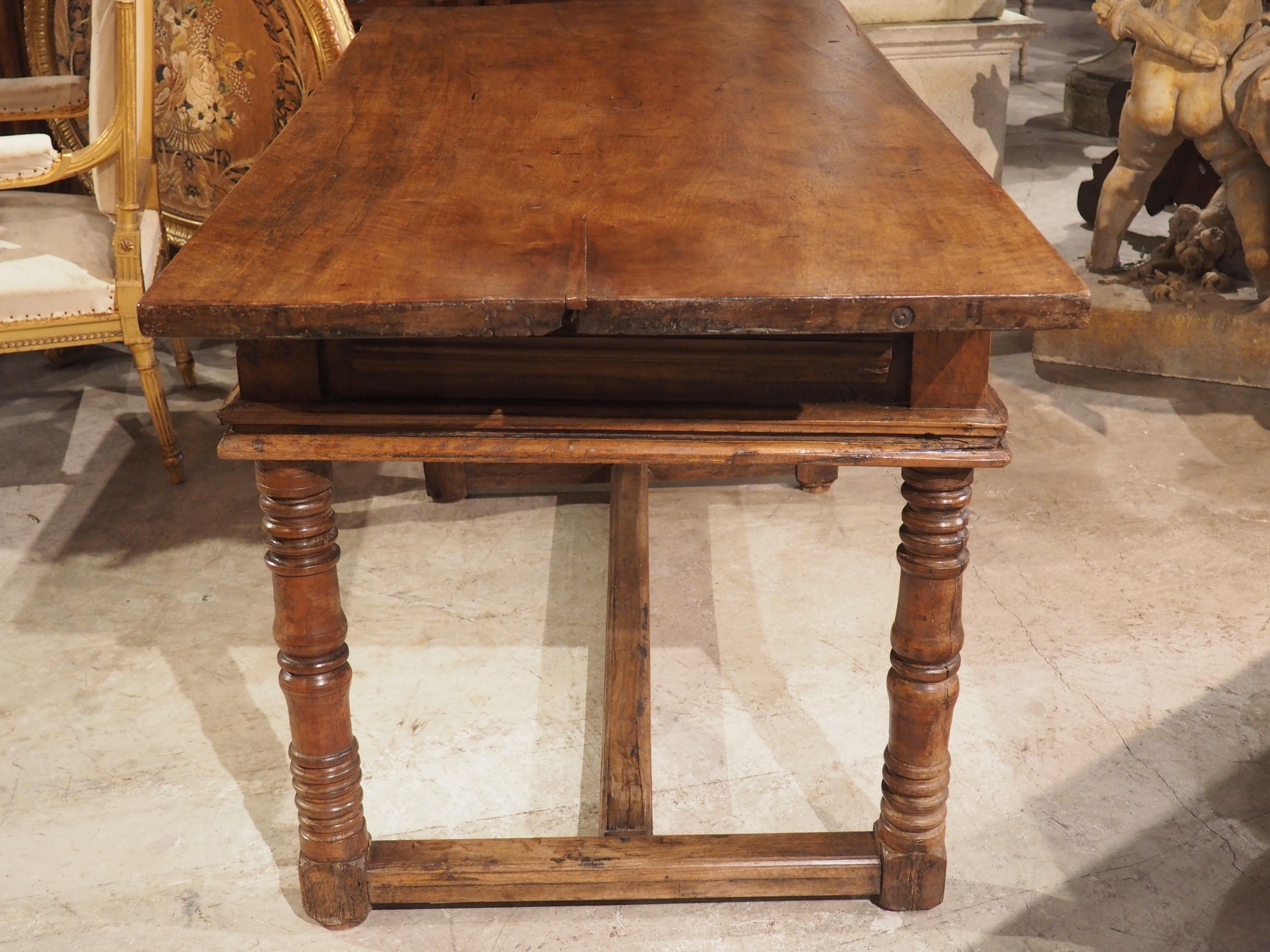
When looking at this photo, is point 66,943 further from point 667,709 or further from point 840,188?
point 840,188

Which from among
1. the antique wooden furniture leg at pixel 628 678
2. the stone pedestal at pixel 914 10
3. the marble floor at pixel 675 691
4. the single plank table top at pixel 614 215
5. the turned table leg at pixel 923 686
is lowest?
the marble floor at pixel 675 691

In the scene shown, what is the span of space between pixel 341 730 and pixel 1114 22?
2904 mm

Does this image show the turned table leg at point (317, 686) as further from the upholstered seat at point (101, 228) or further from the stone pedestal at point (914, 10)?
the stone pedestal at point (914, 10)

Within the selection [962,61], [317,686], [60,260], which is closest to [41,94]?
[60,260]

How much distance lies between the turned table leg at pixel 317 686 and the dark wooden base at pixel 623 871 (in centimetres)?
6

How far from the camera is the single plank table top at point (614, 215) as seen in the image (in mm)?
1312

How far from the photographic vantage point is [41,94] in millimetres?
3172

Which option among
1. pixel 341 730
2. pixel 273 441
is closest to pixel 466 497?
pixel 341 730

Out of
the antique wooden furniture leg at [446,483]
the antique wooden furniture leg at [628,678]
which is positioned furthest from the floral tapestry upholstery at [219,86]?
the antique wooden furniture leg at [628,678]

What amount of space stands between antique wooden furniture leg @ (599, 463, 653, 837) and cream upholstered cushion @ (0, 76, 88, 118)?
182cm

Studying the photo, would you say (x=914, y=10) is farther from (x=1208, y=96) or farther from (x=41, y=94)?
(x=41, y=94)

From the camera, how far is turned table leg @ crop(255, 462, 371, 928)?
154 cm

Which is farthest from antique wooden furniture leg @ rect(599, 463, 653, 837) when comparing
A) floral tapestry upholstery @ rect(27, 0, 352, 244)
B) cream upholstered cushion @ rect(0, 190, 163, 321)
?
floral tapestry upholstery @ rect(27, 0, 352, 244)

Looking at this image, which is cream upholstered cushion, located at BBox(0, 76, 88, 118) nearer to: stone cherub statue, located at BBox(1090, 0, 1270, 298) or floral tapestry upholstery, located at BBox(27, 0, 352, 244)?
floral tapestry upholstery, located at BBox(27, 0, 352, 244)
